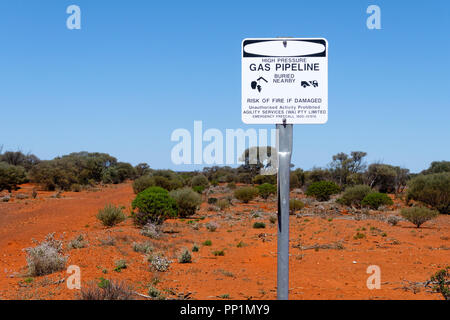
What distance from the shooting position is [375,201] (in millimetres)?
26531

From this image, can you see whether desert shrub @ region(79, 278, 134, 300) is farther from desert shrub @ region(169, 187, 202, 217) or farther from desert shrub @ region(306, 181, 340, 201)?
desert shrub @ region(306, 181, 340, 201)

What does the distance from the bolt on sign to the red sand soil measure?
17.0 ft

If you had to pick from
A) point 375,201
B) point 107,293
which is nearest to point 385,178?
point 375,201

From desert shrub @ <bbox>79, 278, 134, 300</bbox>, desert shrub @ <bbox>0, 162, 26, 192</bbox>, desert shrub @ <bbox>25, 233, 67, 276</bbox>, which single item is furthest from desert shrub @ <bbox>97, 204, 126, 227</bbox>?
desert shrub @ <bbox>0, 162, 26, 192</bbox>

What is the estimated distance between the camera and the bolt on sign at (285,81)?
119 inches

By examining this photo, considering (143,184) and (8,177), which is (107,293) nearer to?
(143,184)

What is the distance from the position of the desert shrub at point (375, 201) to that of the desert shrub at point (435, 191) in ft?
8.08

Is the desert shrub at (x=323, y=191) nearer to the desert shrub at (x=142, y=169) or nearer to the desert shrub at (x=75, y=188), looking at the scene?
the desert shrub at (x=75, y=188)

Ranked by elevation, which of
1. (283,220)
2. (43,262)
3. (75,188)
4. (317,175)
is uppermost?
(283,220)

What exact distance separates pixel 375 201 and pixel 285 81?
25.8 meters

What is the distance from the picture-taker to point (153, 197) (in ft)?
57.4

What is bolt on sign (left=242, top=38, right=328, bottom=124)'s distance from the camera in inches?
119

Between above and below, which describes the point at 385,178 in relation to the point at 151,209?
below

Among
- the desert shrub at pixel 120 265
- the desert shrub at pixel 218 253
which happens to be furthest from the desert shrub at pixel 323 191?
the desert shrub at pixel 120 265
